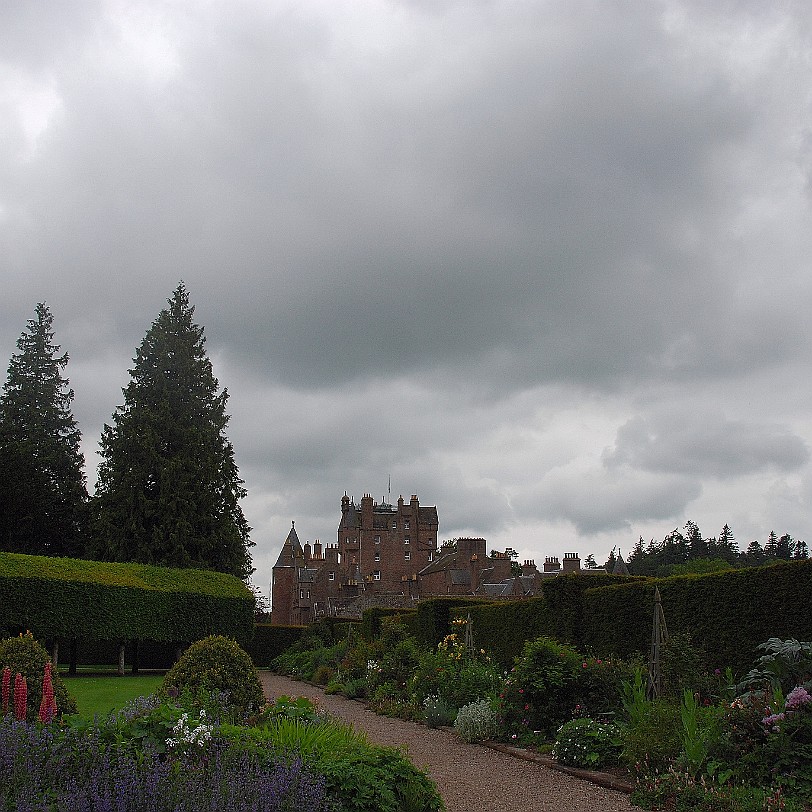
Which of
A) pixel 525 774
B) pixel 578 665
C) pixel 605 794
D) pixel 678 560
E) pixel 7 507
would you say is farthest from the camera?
pixel 678 560

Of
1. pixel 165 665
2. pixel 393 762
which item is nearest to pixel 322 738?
pixel 393 762

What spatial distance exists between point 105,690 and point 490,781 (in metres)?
15.5

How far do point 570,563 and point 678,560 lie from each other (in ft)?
121

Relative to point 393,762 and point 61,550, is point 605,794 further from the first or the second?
point 61,550

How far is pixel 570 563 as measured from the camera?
2232 inches

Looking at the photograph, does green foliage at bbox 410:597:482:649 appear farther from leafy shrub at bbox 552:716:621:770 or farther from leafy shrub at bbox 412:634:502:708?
leafy shrub at bbox 552:716:621:770

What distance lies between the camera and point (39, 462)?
34.5 m

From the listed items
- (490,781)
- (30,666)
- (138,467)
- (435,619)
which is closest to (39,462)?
(138,467)

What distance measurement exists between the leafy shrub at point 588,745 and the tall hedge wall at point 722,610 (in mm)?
2124

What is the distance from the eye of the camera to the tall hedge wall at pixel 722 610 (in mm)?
9820

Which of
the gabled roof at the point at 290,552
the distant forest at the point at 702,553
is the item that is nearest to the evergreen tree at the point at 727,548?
the distant forest at the point at 702,553

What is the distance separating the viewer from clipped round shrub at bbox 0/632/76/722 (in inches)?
396

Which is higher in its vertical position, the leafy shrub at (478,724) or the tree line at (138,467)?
the tree line at (138,467)

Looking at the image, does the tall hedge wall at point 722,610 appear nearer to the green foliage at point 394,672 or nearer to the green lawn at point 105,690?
the green foliage at point 394,672
